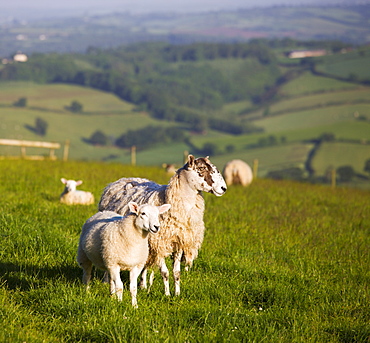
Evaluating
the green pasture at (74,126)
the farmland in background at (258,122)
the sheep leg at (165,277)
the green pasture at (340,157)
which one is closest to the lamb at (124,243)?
the sheep leg at (165,277)

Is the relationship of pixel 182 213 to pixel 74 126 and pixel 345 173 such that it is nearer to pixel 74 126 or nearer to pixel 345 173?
pixel 345 173

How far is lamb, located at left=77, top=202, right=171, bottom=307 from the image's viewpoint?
6.56 m

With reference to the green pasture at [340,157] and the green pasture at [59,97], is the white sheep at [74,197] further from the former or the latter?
the green pasture at [59,97]

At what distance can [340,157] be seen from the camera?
3637 inches

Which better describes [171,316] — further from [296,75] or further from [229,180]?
[296,75]

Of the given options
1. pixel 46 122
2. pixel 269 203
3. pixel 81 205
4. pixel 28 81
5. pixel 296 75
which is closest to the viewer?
pixel 81 205

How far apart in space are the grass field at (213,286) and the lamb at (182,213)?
1.36ft

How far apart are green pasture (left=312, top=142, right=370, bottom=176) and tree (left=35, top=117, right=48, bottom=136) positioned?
57142 mm

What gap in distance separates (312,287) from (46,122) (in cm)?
12019

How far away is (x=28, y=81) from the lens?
537ft

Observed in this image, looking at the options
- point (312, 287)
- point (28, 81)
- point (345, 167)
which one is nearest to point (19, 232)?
point (312, 287)

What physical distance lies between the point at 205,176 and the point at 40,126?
116 metres

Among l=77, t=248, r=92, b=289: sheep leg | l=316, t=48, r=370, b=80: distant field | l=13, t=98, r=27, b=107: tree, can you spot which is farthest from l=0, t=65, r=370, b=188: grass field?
l=77, t=248, r=92, b=289: sheep leg

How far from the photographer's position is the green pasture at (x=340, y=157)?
87.6 metres
